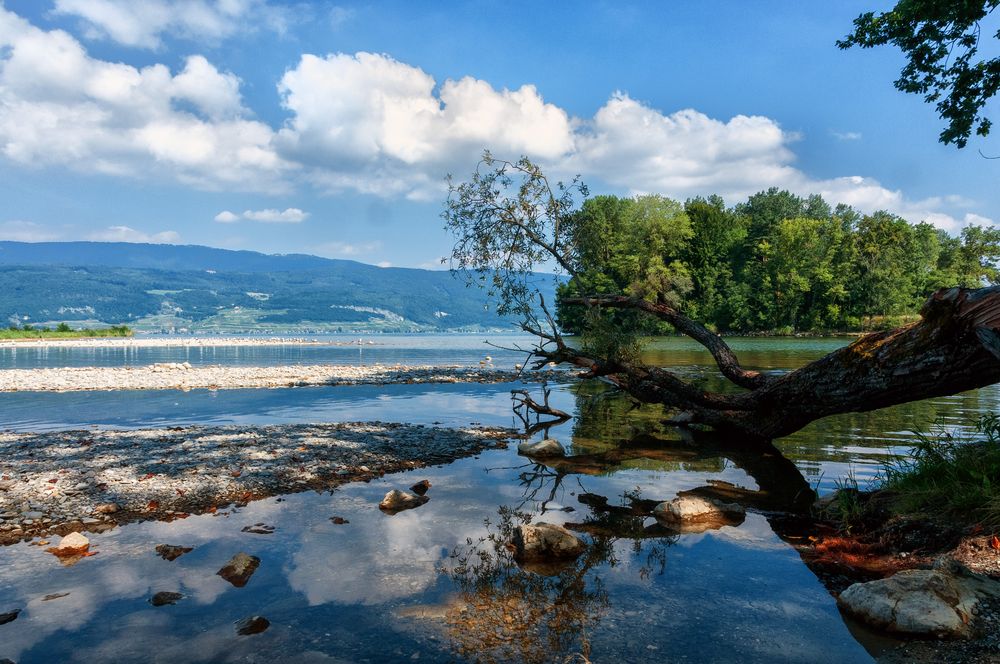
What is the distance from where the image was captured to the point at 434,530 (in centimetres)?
888

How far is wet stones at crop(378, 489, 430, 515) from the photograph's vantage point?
388 inches

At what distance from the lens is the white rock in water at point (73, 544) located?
302 inches

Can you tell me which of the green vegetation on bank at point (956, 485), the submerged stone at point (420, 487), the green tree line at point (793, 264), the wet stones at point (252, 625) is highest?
the green tree line at point (793, 264)

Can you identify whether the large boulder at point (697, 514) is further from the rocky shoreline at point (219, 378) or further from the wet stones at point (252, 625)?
the rocky shoreline at point (219, 378)

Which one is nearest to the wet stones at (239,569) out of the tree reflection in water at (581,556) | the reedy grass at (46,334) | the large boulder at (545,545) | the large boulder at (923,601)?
the tree reflection in water at (581,556)

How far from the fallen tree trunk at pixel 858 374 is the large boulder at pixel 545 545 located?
577cm

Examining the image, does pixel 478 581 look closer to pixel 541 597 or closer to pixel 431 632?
pixel 541 597

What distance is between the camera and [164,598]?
6.43 metres

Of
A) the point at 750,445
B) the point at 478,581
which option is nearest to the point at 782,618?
the point at 478,581

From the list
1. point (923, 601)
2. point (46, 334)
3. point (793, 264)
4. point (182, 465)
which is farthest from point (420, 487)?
point (46, 334)

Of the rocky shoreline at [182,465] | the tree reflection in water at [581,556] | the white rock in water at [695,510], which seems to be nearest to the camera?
the tree reflection in water at [581,556]

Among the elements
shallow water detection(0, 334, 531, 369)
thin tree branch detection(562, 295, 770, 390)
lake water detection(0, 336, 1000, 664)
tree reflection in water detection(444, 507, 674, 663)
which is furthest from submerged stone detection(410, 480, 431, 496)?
shallow water detection(0, 334, 531, 369)

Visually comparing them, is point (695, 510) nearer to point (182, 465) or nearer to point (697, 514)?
point (697, 514)

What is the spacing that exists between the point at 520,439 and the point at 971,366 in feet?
37.9
